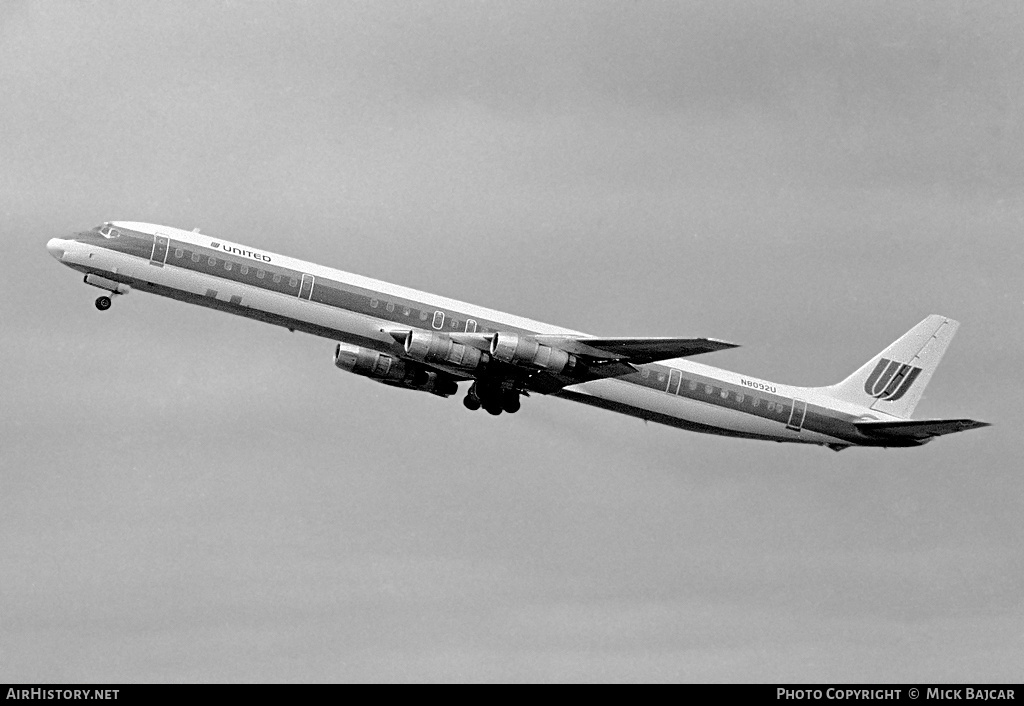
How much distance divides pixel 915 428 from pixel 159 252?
108 feet

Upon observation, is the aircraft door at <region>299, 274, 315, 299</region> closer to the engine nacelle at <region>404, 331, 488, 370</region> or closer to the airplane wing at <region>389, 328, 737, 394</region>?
the airplane wing at <region>389, 328, 737, 394</region>

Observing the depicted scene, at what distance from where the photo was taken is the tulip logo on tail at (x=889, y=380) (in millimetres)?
73188

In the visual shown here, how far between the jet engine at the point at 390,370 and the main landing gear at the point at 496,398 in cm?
239

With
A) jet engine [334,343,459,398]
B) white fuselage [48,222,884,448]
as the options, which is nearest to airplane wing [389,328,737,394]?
white fuselage [48,222,884,448]

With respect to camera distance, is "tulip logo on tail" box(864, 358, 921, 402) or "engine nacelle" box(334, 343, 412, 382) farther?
"tulip logo on tail" box(864, 358, 921, 402)

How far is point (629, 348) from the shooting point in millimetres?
62062

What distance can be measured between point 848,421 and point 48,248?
35.7m

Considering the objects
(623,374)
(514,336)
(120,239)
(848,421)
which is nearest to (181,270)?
(120,239)

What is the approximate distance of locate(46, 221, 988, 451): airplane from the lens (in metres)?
59.8

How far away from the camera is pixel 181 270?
59.5 m

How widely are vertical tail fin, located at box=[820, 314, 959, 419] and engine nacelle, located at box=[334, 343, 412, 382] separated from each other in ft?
66.8
